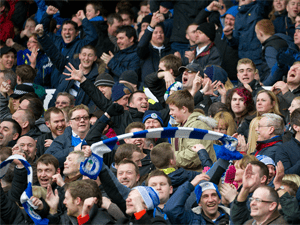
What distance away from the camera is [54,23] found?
12.8m

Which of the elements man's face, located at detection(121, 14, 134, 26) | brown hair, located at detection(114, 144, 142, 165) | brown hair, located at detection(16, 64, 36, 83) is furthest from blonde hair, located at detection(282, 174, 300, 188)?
man's face, located at detection(121, 14, 134, 26)

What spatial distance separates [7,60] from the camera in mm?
11719

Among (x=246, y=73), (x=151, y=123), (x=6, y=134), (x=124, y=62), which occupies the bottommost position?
(x=6, y=134)

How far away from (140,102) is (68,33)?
3722 millimetres

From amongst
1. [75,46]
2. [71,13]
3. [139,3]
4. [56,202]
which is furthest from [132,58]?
[56,202]

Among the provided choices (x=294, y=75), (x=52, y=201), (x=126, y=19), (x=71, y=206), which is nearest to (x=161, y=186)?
(x=71, y=206)

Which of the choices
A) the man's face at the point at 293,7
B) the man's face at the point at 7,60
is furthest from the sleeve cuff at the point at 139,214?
the man's face at the point at 7,60

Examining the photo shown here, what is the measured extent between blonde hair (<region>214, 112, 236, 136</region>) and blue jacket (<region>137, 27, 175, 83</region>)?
2.57 m

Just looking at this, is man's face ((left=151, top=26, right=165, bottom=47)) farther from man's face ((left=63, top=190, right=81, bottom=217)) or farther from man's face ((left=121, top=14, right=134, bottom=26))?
man's face ((left=63, top=190, right=81, bottom=217))

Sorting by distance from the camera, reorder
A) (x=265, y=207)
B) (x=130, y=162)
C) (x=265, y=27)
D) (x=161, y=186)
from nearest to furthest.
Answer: (x=265, y=207), (x=161, y=186), (x=130, y=162), (x=265, y=27)

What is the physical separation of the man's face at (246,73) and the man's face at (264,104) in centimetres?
101

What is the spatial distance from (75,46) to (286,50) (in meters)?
4.32

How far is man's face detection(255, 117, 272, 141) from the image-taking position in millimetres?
7250

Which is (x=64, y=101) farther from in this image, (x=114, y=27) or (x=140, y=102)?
(x=114, y=27)
